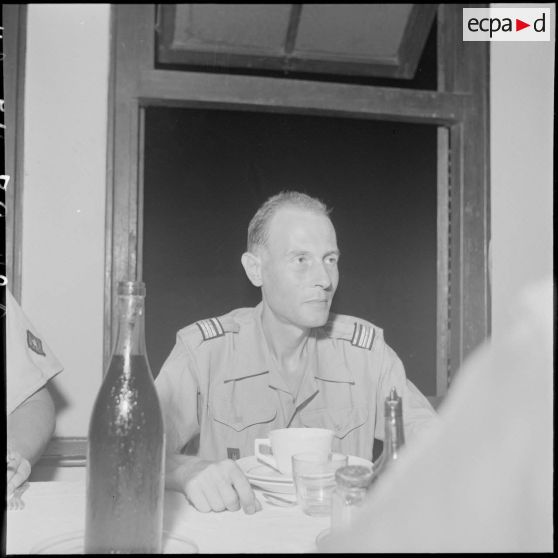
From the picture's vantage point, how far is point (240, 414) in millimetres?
1278

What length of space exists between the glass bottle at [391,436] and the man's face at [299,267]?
2.31 ft

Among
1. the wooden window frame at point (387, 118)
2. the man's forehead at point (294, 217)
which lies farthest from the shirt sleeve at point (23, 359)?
the man's forehead at point (294, 217)

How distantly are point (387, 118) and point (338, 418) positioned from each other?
734 millimetres

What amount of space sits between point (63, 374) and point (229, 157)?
611 mm

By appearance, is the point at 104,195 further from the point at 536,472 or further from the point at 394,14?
A: the point at 536,472

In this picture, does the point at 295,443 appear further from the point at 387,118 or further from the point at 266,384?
the point at 387,118

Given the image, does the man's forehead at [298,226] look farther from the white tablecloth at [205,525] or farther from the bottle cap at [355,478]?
the bottle cap at [355,478]

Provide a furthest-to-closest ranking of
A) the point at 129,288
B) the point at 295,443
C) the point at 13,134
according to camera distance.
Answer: the point at 13,134 → the point at 295,443 → the point at 129,288

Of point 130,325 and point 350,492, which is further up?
point 130,325

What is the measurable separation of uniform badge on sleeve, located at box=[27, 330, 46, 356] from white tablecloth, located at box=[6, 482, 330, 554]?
0.49m

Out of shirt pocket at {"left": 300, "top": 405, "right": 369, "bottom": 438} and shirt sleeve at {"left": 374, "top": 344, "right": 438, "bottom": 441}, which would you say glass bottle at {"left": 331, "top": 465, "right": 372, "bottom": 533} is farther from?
shirt pocket at {"left": 300, "top": 405, "right": 369, "bottom": 438}

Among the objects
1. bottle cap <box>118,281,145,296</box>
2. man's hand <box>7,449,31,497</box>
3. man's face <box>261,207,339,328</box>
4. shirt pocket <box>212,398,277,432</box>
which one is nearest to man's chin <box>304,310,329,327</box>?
man's face <box>261,207,339,328</box>
